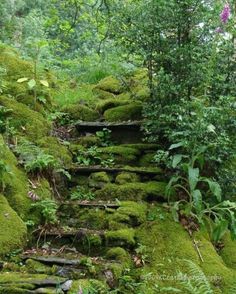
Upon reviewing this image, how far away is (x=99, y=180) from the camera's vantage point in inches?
195

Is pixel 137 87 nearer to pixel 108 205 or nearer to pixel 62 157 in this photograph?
pixel 62 157

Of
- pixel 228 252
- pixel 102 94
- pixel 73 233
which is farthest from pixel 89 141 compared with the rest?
pixel 228 252

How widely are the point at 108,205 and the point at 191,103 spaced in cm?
127

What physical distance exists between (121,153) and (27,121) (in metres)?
1.14

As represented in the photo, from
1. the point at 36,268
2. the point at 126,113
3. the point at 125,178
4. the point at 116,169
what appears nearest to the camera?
the point at 36,268

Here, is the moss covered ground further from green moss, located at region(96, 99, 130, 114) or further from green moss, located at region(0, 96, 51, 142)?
green moss, located at region(96, 99, 130, 114)

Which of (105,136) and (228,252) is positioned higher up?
(105,136)

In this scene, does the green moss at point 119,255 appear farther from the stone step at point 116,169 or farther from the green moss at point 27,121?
the green moss at point 27,121

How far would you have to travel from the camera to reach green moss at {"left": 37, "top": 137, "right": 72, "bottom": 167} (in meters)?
5.11

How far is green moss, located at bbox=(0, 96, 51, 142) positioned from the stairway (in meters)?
0.42

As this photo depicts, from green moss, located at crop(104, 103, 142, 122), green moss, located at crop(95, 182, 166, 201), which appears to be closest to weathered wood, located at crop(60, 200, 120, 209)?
green moss, located at crop(95, 182, 166, 201)

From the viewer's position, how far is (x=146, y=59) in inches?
214

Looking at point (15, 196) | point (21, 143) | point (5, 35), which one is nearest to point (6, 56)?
point (21, 143)

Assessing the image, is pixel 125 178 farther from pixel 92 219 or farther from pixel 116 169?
pixel 92 219
